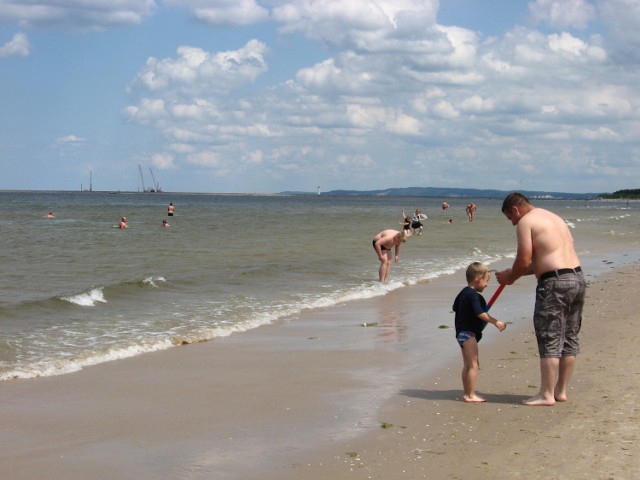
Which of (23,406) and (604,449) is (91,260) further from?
(604,449)

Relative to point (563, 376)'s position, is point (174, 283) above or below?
below

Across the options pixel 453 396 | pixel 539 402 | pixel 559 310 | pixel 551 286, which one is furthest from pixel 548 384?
pixel 453 396

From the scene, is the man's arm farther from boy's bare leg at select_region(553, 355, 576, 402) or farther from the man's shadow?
the man's shadow

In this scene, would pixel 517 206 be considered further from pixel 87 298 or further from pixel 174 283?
pixel 174 283

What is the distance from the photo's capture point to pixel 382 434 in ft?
19.9

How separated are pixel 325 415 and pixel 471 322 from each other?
4.76 feet

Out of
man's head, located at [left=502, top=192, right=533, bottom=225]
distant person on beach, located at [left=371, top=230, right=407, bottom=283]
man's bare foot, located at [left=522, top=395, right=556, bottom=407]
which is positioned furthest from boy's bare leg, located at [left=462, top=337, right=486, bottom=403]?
distant person on beach, located at [left=371, top=230, right=407, bottom=283]

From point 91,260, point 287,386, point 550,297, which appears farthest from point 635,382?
point 91,260

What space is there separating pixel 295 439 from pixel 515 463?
1578 mm

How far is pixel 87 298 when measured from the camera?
14.6 m

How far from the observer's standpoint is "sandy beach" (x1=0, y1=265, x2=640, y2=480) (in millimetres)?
5375

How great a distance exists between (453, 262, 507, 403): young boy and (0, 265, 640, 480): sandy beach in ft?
0.69

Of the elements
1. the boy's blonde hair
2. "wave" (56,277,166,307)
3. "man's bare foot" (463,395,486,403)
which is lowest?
"wave" (56,277,166,307)

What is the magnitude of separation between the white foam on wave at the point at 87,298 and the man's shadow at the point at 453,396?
26.5 feet
